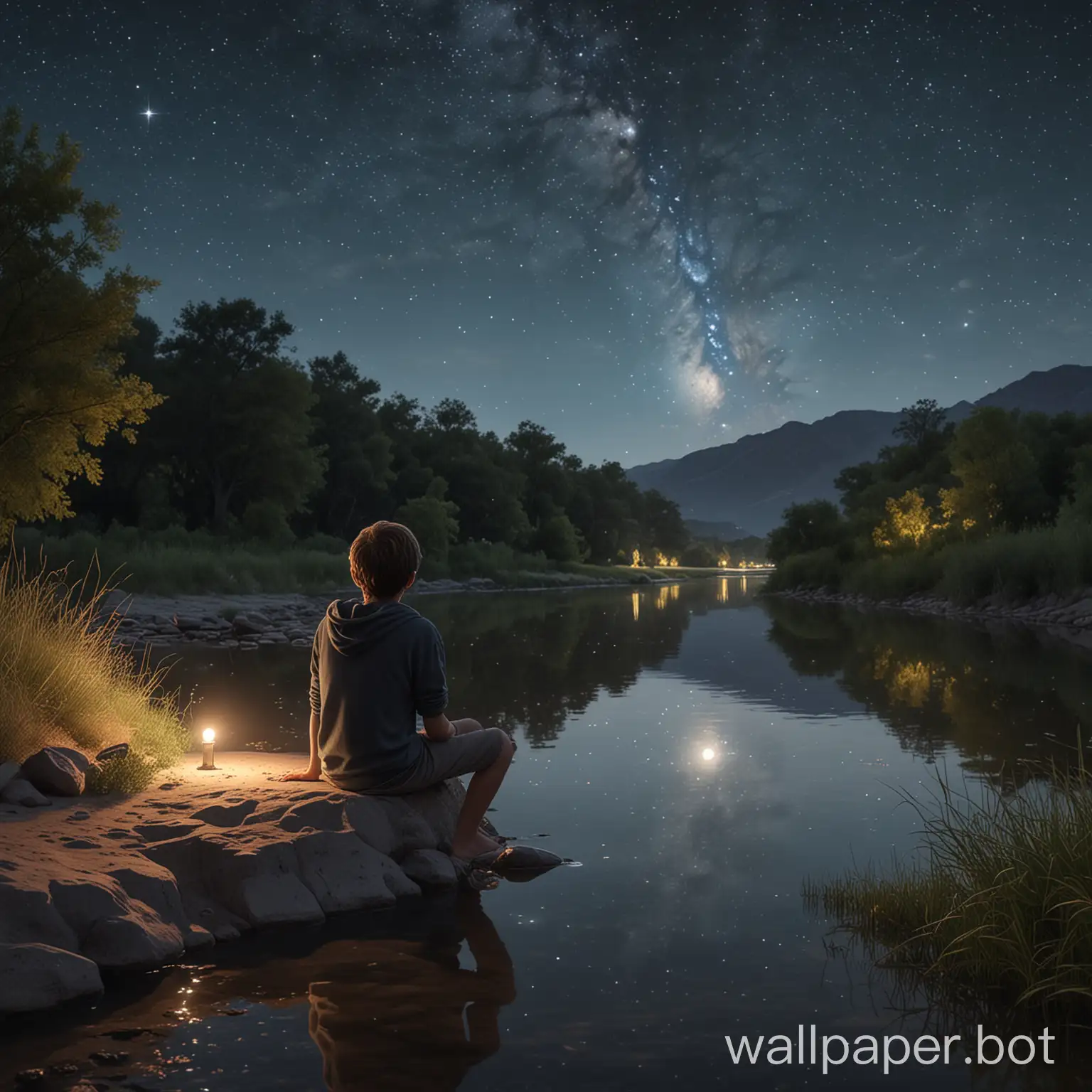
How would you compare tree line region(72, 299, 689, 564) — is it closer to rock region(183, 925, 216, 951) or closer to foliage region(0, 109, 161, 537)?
foliage region(0, 109, 161, 537)

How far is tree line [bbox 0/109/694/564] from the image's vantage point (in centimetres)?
1688

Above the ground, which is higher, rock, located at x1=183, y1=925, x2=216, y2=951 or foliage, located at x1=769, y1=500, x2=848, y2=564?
foliage, located at x1=769, y1=500, x2=848, y2=564

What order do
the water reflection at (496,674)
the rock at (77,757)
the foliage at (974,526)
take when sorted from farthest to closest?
the foliage at (974,526)
the water reflection at (496,674)
the rock at (77,757)

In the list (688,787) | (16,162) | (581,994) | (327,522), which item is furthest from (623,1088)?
(327,522)

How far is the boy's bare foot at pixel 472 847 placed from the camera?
225 inches

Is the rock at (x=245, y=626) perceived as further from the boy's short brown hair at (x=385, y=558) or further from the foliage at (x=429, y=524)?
the foliage at (x=429, y=524)

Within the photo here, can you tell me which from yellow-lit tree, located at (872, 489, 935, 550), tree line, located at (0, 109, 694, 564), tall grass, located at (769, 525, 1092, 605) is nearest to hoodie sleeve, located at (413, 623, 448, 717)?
tree line, located at (0, 109, 694, 564)

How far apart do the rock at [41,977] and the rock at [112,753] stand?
239 cm

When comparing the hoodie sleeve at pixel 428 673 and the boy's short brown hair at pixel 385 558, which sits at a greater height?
the boy's short brown hair at pixel 385 558

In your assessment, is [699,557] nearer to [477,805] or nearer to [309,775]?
[309,775]

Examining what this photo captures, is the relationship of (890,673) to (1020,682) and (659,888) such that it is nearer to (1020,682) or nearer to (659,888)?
(1020,682)

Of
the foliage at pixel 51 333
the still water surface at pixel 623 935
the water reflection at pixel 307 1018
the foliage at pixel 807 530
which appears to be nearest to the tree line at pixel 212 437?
the foliage at pixel 51 333

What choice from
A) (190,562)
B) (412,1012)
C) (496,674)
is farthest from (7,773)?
(190,562)

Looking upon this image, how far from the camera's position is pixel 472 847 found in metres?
5.75
